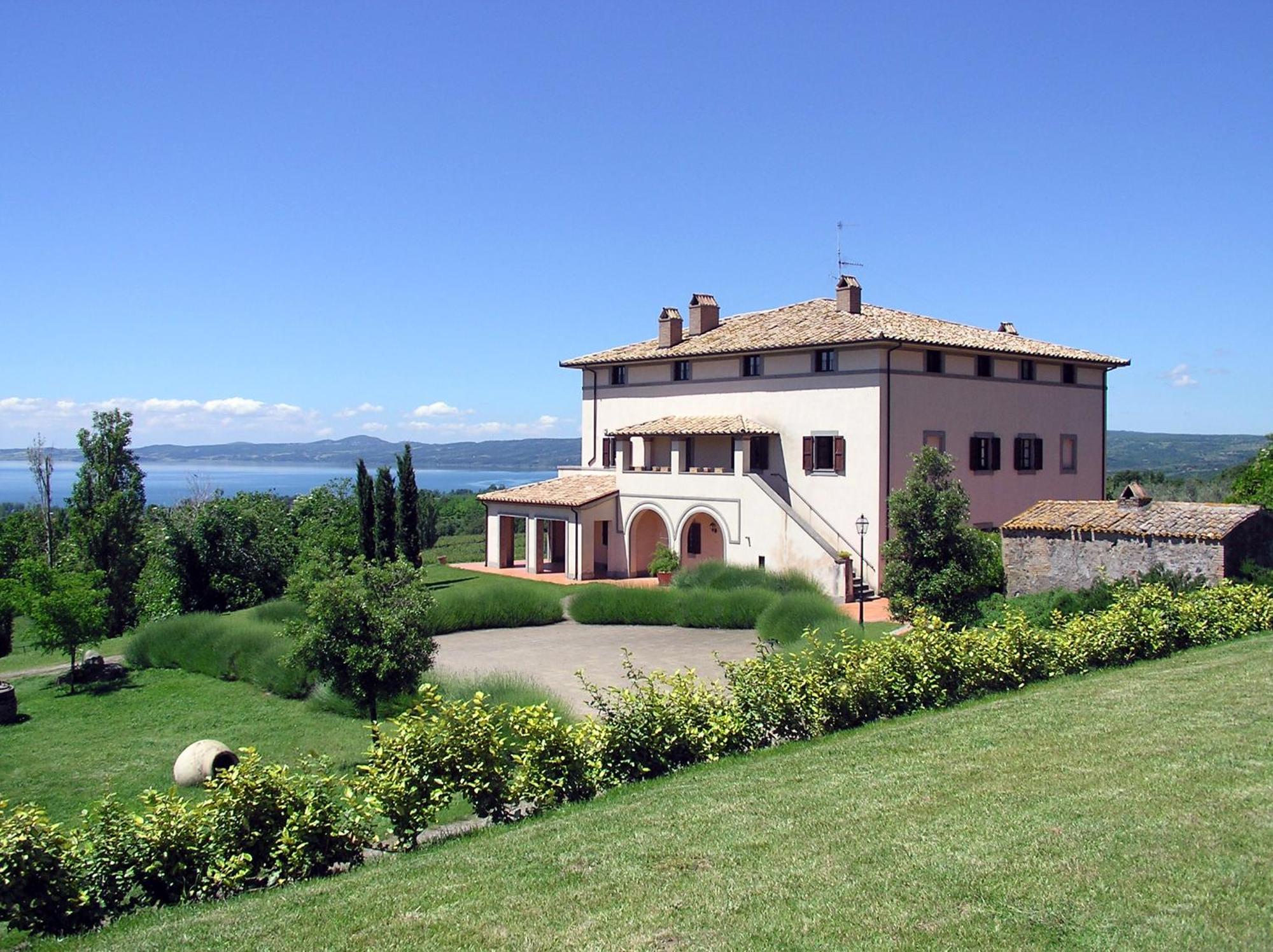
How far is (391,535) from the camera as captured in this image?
35.2m

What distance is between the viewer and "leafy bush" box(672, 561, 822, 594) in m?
26.8

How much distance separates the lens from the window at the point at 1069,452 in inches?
1357

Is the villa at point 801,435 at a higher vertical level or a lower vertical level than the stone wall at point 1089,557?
higher

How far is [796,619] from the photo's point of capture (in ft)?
63.3

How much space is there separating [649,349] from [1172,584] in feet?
71.1

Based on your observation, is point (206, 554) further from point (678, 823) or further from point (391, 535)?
point (678, 823)

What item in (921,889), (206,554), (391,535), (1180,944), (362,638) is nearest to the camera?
(1180,944)

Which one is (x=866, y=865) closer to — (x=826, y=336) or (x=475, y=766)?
(x=475, y=766)

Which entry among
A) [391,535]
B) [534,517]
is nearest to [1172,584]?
[534,517]

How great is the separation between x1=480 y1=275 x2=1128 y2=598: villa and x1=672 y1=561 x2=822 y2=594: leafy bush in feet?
4.56

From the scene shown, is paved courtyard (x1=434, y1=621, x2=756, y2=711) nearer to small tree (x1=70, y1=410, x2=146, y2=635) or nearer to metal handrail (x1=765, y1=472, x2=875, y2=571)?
metal handrail (x1=765, y1=472, x2=875, y2=571)

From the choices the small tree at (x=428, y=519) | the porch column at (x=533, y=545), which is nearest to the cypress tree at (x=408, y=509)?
the porch column at (x=533, y=545)

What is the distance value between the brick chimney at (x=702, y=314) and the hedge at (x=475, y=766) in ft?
79.4

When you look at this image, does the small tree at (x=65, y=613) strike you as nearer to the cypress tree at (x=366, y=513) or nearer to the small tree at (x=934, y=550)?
the cypress tree at (x=366, y=513)
